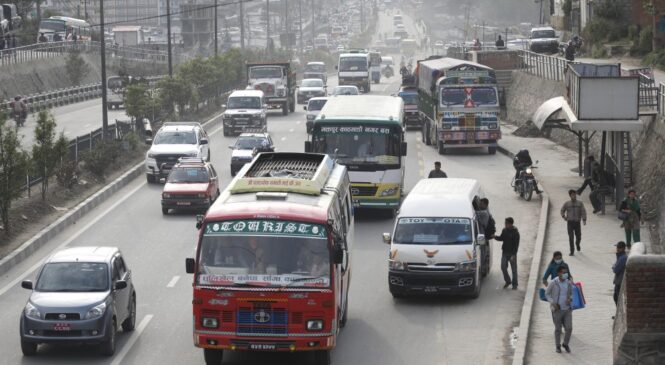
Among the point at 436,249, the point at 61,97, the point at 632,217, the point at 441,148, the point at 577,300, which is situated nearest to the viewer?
the point at 577,300

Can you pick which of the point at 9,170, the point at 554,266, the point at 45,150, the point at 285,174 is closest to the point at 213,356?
the point at 285,174

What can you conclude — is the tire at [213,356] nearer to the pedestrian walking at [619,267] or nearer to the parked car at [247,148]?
the pedestrian walking at [619,267]

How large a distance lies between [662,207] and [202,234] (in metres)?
16.6

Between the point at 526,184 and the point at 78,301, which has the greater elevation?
the point at 78,301

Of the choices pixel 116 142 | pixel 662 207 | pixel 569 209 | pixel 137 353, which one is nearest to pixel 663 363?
pixel 137 353

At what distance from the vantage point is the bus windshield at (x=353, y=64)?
8681cm

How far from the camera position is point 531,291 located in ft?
81.8

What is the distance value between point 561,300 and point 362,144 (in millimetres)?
14507

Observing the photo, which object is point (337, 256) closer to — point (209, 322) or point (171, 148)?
point (209, 322)

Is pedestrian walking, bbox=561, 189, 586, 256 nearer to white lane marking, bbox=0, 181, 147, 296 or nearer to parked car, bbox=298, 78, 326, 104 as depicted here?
white lane marking, bbox=0, 181, 147, 296

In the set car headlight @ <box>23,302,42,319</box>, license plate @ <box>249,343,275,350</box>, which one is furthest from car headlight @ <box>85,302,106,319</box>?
license plate @ <box>249,343,275,350</box>

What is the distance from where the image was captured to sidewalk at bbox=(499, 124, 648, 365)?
20.5 metres

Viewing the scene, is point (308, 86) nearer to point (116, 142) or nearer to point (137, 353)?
point (116, 142)

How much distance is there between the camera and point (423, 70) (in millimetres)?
58469
